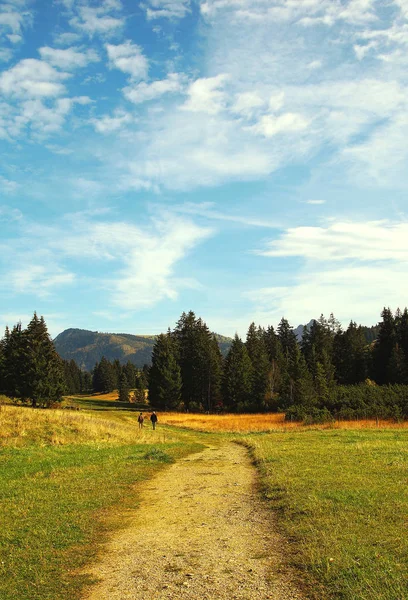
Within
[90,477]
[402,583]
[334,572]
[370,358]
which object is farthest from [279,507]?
[370,358]

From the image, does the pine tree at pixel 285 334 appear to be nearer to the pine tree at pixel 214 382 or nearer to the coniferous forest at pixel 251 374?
the coniferous forest at pixel 251 374

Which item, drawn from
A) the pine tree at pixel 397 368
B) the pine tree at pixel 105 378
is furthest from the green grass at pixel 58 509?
the pine tree at pixel 105 378

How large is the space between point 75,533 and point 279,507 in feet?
17.2

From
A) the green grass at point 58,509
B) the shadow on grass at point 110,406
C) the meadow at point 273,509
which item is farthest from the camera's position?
the shadow on grass at point 110,406

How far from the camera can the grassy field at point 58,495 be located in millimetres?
7645

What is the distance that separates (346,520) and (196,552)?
3482mm

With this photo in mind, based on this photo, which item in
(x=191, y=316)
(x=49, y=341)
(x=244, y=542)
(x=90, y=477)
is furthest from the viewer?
(x=191, y=316)

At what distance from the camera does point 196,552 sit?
8.50 m

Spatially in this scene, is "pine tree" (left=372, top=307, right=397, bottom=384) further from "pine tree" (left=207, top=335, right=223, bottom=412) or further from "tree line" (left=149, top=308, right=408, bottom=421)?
"pine tree" (left=207, top=335, right=223, bottom=412)

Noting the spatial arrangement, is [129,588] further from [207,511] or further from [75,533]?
[207,511]

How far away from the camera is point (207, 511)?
461 inches

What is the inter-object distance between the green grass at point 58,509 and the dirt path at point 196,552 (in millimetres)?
561

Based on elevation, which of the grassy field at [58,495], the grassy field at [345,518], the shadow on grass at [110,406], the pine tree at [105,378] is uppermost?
the pine tree at [105,378]

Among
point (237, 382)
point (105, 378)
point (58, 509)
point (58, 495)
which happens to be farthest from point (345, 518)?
point (105, 378)
